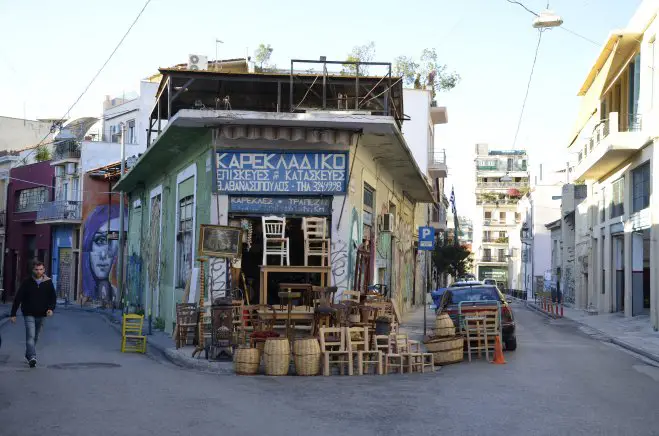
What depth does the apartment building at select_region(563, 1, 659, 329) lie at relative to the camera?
26.6 m

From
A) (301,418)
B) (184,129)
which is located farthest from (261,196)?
(301,418)

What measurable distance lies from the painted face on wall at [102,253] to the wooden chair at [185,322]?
94.3 ft

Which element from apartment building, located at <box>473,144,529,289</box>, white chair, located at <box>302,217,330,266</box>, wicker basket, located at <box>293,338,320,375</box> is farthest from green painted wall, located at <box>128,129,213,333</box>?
apartment building, located at <box>473,144,529,289</box>

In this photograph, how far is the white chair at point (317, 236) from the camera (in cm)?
1606

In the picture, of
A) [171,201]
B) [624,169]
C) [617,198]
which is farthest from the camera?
[617,198]

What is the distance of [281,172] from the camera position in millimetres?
16766

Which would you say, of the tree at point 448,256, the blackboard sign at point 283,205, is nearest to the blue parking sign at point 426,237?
the blackboard sign at point 283,205

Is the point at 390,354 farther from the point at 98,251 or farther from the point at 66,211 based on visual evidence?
the point at 66,211

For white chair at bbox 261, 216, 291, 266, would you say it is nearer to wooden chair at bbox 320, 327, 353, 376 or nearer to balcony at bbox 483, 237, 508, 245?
wooden chair at bbox 320, 327, 353, 376

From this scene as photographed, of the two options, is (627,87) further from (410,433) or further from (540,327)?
(410,433)

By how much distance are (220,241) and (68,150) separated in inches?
1381

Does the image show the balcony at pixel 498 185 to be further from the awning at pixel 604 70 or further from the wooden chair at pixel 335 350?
the wooden chair at pixel 335 350

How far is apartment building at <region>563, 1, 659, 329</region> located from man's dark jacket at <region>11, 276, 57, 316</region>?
1888 cm

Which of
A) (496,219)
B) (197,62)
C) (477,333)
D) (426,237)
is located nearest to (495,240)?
(496,219)
